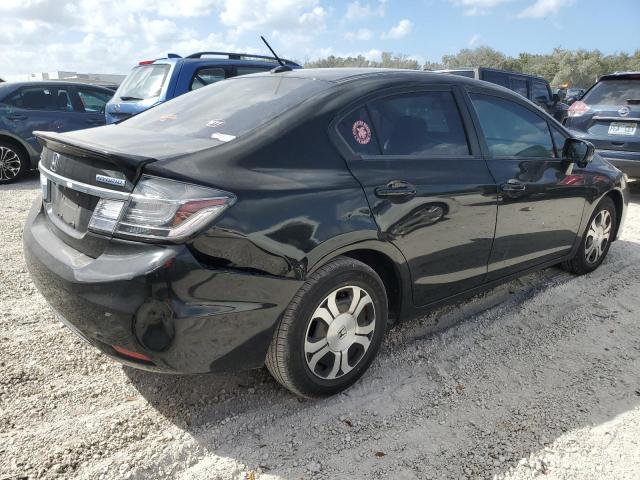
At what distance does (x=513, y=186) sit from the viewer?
3287 millimetres

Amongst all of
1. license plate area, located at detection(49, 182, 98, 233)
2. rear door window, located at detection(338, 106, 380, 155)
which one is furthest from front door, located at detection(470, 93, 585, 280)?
license plate area, located at detection(49, 182, 98, 233)

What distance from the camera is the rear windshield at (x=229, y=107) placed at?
2475mm

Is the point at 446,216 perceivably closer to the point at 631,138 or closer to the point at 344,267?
the point at 344,267

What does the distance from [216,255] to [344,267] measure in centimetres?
66

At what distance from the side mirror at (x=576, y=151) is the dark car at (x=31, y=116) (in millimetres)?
7377

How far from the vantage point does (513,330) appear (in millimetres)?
3424

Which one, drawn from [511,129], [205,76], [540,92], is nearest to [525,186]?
[511,129]

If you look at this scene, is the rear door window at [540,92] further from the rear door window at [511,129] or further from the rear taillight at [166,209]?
the rear taillight at [166,209]

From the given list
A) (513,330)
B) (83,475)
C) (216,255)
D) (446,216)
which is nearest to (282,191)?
(216,255)

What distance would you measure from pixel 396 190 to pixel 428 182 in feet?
0.86

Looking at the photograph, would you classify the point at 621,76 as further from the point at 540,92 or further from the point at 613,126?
the point at 540,92

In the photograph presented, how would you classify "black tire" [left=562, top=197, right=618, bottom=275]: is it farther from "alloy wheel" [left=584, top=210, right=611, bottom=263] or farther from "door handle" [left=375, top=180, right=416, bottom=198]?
"door handle" [left=375, top=180, right=416, bottom=198]

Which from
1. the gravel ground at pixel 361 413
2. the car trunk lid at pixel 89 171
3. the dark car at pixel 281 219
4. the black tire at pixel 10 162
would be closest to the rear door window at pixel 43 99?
the black tire at pixel 10 162

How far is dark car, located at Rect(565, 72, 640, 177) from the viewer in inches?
274
